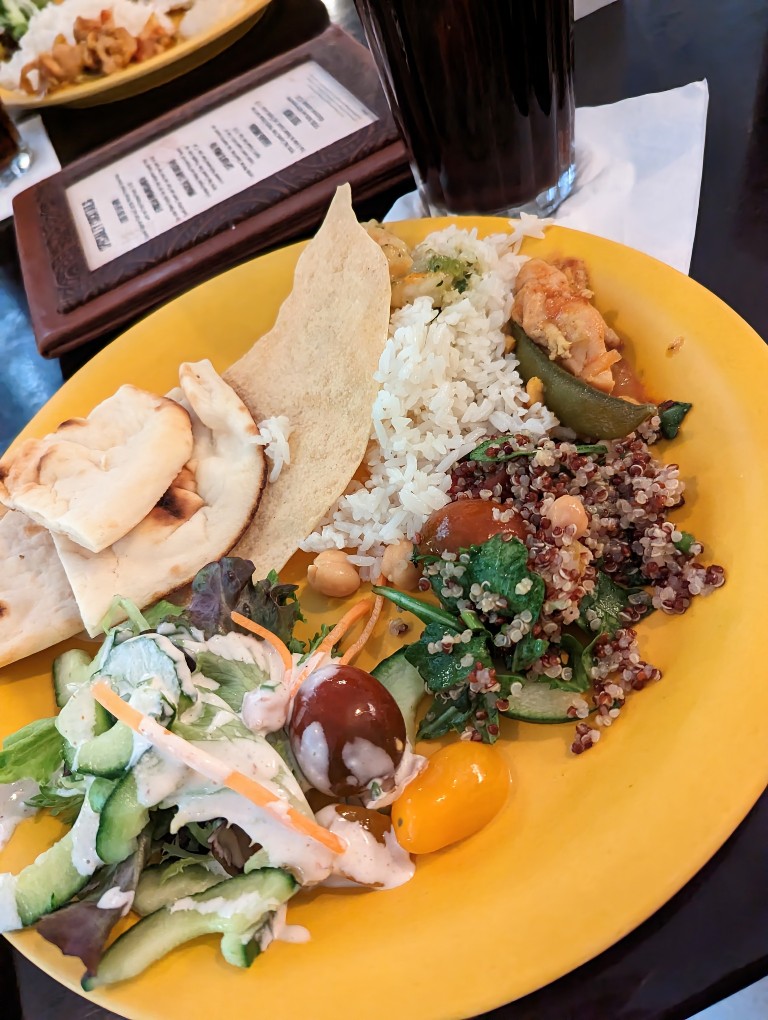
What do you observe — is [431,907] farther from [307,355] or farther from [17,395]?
[17,395]

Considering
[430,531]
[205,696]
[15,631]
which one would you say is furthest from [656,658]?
[15,631]

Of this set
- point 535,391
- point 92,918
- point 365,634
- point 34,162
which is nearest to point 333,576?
point 365,634

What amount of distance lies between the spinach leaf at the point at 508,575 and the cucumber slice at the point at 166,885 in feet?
1.95

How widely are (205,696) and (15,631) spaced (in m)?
0.51

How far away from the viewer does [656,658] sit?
1223 mm

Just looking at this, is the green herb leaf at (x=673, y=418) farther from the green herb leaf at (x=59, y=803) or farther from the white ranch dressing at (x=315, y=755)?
the green herb leaf at (x=59, y=803)

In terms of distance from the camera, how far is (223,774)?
3.50 ft

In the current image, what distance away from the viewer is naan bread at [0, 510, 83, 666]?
Result: 4.89 feet

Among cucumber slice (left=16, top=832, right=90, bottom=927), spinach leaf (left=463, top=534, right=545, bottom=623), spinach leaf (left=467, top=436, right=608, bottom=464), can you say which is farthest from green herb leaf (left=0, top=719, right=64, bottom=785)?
spinach leaf (left=467, top=436, right=608, bottom=464)

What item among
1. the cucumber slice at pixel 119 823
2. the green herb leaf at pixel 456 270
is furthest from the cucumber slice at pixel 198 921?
the green herb leaf at pixel 456 270

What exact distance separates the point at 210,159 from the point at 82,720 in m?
1.80

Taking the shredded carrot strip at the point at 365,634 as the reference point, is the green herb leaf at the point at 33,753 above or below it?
above

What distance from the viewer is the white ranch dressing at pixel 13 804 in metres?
1.25

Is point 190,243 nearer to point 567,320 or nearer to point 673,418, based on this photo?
point 567,320
